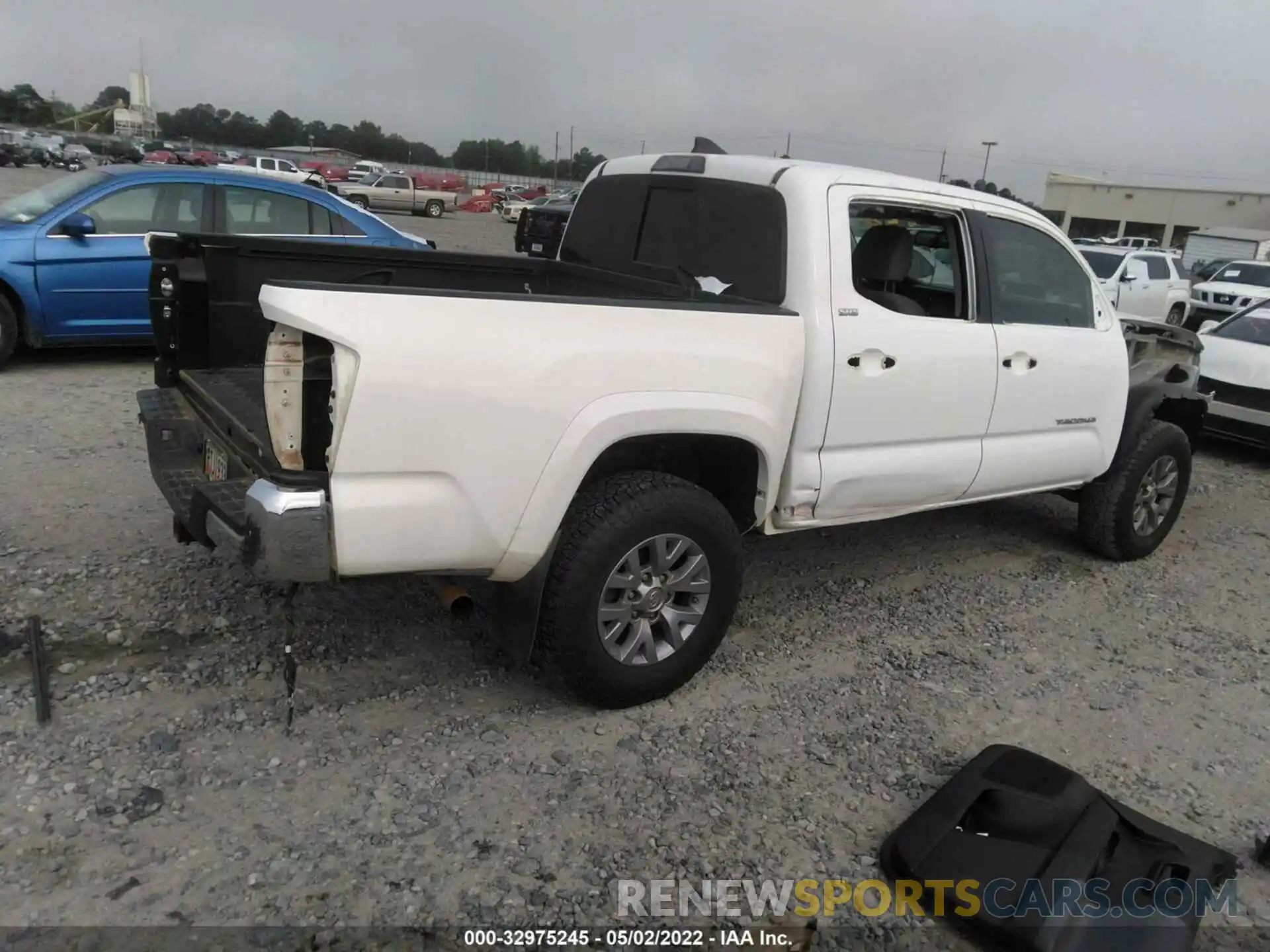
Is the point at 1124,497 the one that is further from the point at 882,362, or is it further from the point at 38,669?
the point at 38,669

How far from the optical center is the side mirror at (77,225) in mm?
7191

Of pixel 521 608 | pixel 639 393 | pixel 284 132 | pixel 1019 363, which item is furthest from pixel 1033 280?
pixel 284 132

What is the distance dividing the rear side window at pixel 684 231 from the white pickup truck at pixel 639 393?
0.01 metres

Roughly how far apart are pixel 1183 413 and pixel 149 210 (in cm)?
779

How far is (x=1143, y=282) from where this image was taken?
15.7m

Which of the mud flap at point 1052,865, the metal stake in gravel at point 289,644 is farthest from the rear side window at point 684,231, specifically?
the metal stake in gravel at point 289,644

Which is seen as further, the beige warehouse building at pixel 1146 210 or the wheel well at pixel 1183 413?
the beige warehouse building at pixel 1146 210

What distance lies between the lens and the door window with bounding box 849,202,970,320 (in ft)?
12.6

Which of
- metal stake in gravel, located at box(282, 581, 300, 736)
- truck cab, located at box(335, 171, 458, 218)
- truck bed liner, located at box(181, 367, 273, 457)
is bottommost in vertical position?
metal stake in gravel, located at box(282, 581, 300, 736)

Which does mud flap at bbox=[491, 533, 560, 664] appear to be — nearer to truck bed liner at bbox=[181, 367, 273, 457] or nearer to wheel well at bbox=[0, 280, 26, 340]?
truck bed liner at bbox=[181, 367, 273, 457]

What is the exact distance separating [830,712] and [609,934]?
4.75 ft

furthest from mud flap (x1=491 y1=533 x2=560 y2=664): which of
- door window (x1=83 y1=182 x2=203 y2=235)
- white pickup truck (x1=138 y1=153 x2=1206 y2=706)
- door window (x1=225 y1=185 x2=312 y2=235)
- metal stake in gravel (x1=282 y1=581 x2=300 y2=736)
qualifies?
door window (x1=83 y1=182 x2=203 y2=235)

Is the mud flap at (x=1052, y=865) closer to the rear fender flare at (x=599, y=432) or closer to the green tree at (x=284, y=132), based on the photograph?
the rear fender flare at (x=599, y=432)

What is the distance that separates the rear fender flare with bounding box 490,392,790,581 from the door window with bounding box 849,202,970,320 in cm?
83
